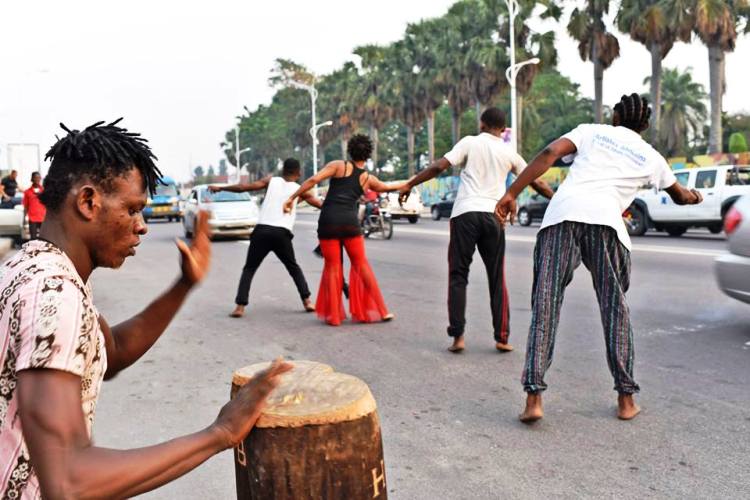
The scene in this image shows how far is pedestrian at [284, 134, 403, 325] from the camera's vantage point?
23.1 ft

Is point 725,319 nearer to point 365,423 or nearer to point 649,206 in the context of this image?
point 365,423

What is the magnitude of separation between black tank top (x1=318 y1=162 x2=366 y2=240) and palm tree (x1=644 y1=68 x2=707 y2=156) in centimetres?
4988

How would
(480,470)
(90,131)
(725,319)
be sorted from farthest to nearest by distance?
(725,319) → (480,470) → (90,131)

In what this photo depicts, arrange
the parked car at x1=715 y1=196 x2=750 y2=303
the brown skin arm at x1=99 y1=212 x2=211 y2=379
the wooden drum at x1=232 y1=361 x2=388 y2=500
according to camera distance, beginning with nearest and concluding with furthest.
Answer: the wooden drum at x1=232 y1=361 x2=388 y2=500 < the brown skin arm at x1=99 y1=212 x2=211 y2=379 < the parked car at x1=715 y1=196 x2=750 y2=303

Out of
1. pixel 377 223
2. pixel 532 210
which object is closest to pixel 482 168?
pixel 377 223

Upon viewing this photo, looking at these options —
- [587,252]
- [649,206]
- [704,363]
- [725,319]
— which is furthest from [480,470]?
[649,206]

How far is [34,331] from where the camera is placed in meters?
1.39

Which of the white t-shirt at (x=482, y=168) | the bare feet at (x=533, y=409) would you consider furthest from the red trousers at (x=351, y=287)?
the bare feet at (x=533, y=409)

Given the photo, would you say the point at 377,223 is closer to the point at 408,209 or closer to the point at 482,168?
the point at 408,209

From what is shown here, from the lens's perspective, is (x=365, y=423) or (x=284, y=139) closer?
(x=365, y=423)

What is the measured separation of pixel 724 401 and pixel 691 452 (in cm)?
98

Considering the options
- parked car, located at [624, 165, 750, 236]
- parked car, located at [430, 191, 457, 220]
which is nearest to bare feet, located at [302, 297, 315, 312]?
parked car, located at [624, 165, 750, 236]

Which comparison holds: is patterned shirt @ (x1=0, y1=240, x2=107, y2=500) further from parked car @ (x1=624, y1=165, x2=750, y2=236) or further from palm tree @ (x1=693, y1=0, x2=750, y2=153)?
palm tree @ (x1=693, y1=0, x2=750, y2=153)

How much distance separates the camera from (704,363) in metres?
5.46
